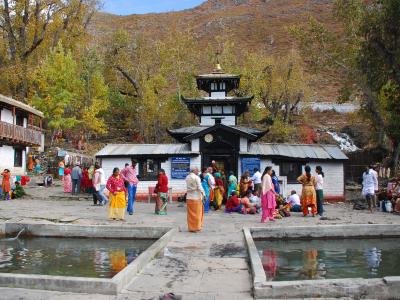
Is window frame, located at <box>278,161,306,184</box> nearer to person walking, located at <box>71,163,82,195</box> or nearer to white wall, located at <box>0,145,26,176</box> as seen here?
person walking, located at <box>71,163,82,195</box>

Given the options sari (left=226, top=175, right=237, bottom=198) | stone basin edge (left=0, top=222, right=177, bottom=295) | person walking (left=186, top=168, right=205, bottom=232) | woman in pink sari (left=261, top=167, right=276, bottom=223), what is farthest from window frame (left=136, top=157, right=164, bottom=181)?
person walking (left=186, top=168, right=205, bottom=232)

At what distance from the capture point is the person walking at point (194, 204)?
13.6 metres

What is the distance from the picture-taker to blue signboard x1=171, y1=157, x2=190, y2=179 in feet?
84.5

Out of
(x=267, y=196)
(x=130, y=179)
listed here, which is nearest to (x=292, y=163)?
(x=267, y=196)

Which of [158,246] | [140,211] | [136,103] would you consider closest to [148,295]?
[158,246]

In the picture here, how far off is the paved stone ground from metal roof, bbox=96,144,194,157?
501 cm

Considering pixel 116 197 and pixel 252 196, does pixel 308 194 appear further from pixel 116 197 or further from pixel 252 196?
pixel 116 197

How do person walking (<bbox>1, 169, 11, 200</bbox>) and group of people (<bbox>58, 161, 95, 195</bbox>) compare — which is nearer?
person walking (<bbox>1, 169, 11, 200</bbox>)

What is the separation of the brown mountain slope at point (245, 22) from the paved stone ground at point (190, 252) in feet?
203

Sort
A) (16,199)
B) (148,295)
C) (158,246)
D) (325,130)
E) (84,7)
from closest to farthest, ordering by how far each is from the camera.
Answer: (148,295)
(158,246)
(16,199)
(84,7)
(325,130)

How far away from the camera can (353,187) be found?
3169cm

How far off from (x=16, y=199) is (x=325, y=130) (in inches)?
1489

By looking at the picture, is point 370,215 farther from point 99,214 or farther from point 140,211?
point 99,214

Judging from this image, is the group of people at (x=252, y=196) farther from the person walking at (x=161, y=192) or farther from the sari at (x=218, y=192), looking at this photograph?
the person walking at (x=161, y=192)
